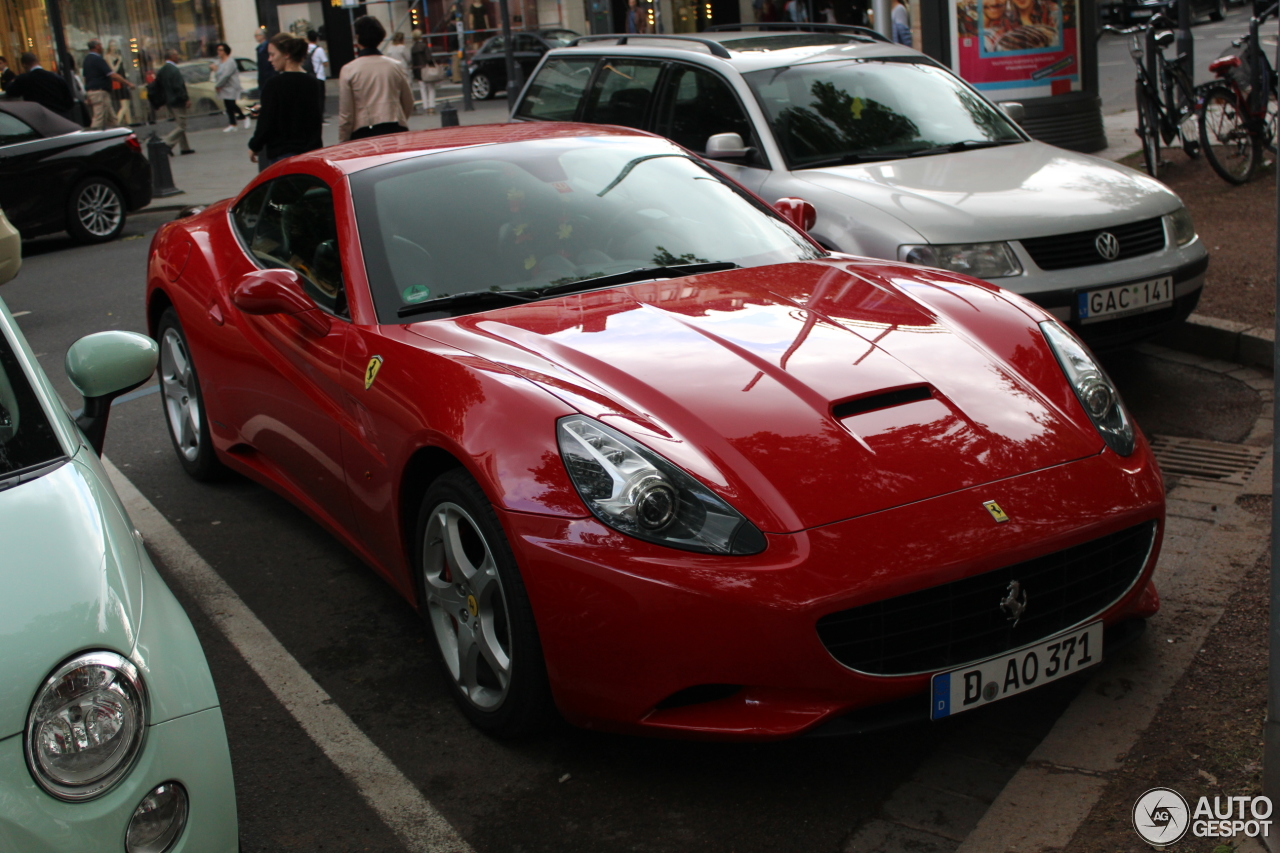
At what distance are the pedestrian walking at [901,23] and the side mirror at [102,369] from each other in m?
17.9

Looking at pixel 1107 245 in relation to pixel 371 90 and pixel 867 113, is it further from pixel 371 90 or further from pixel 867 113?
pixel 371 90

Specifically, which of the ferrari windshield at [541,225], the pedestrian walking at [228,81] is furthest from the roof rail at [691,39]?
the pedestrian walking at [228,81]

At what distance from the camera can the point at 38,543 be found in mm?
2244

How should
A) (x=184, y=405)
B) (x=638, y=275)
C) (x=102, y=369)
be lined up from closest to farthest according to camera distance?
1. (x=102, y=369)
2. (x=638, y=275)
3. (x=184, y=405)

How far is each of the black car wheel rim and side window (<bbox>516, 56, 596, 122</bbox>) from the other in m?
6.52

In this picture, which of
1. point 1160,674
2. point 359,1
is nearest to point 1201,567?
point 1160,674

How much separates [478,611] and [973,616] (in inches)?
47.3

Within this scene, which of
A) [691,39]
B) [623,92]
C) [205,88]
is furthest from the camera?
[205,88]

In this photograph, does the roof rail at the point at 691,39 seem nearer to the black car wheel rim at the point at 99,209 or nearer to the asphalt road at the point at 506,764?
the asphalt road at the point at 506,764

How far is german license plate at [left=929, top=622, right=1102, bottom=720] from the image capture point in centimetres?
283

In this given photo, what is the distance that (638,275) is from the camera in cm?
401

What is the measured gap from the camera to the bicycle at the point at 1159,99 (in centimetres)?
1043

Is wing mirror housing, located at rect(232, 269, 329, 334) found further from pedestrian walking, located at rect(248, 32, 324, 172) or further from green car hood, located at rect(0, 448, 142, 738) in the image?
pedestrian walking, located at rect(248, 32, 324, 172)

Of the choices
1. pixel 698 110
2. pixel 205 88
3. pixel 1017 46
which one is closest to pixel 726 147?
pixel 698 110
